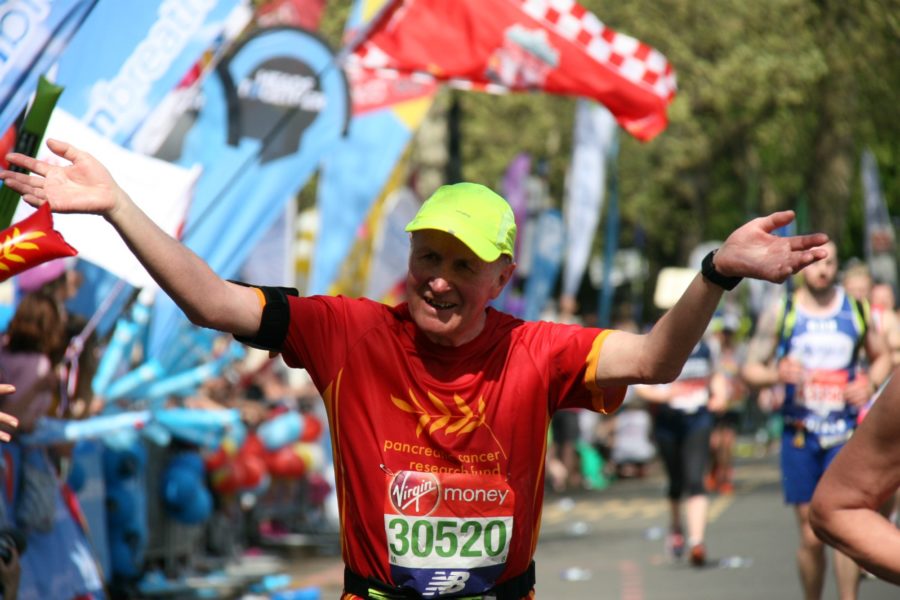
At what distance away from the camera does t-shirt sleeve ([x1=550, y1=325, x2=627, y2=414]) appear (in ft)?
15.0

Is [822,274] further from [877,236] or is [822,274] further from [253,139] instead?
[877,236]

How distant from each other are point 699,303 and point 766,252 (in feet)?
0.81

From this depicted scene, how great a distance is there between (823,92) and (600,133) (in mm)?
7630

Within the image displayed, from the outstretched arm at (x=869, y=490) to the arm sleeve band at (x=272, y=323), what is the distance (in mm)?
1720

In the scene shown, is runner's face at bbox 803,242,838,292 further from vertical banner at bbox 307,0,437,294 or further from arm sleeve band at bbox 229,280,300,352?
arm sleeve band at bbox 229,280,300,352

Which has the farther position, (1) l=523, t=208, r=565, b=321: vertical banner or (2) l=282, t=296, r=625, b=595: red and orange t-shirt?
(1) l=523, t=208, r=565, b=321: vertical banner

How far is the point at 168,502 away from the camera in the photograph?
37.7 feet

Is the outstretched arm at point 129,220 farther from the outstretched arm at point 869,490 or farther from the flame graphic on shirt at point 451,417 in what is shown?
the outstretched arm at point 869,490

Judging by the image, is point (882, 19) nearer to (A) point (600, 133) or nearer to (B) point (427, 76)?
(B) point (427, 76)

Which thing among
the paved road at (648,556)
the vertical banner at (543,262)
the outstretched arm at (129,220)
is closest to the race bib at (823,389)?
the paved road at (648,556)

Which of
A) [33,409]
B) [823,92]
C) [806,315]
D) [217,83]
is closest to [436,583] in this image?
[33,409]

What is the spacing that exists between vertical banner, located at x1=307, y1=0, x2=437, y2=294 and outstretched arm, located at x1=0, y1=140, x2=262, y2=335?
31.0 feet

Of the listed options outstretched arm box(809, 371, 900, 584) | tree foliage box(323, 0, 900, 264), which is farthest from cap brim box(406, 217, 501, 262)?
tree foliage box(323, 0, 900, 264)

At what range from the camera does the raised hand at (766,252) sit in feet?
12.9
